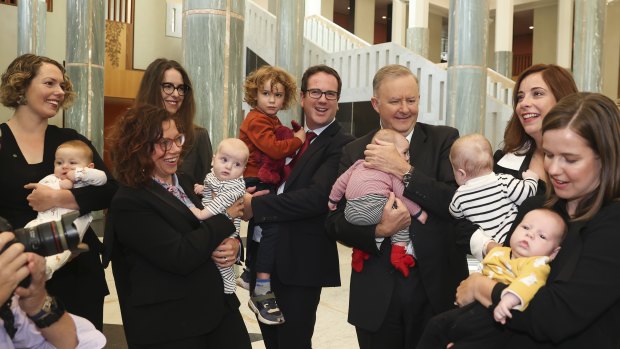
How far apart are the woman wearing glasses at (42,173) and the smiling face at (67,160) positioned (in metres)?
0.10

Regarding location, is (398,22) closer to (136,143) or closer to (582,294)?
(136,143)

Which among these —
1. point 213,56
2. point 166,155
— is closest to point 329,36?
point 213,56

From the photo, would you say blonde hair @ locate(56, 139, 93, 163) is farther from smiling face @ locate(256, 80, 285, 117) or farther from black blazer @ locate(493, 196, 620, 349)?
black blazer @ locate(493, 196, 620, 349)

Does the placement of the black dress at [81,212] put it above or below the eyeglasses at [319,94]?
below

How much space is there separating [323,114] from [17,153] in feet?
4.81

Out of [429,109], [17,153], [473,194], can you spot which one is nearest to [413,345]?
[473,194]

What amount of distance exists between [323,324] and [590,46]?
24.6ft

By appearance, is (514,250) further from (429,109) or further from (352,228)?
(429,109)

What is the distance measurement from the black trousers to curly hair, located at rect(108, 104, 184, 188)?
1.23m

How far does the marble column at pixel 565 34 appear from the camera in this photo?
663 inches

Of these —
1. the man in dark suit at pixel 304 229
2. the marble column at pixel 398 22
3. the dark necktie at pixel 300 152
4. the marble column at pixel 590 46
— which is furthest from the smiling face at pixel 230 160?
the marble column at pixel 398 22

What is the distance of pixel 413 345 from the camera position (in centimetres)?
261

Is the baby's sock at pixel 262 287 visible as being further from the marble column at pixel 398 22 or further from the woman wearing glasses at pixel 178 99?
the marble column at pixel 398 22

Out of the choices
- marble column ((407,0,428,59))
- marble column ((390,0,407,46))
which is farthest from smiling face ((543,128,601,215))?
marble column ((390,0,407,46))
